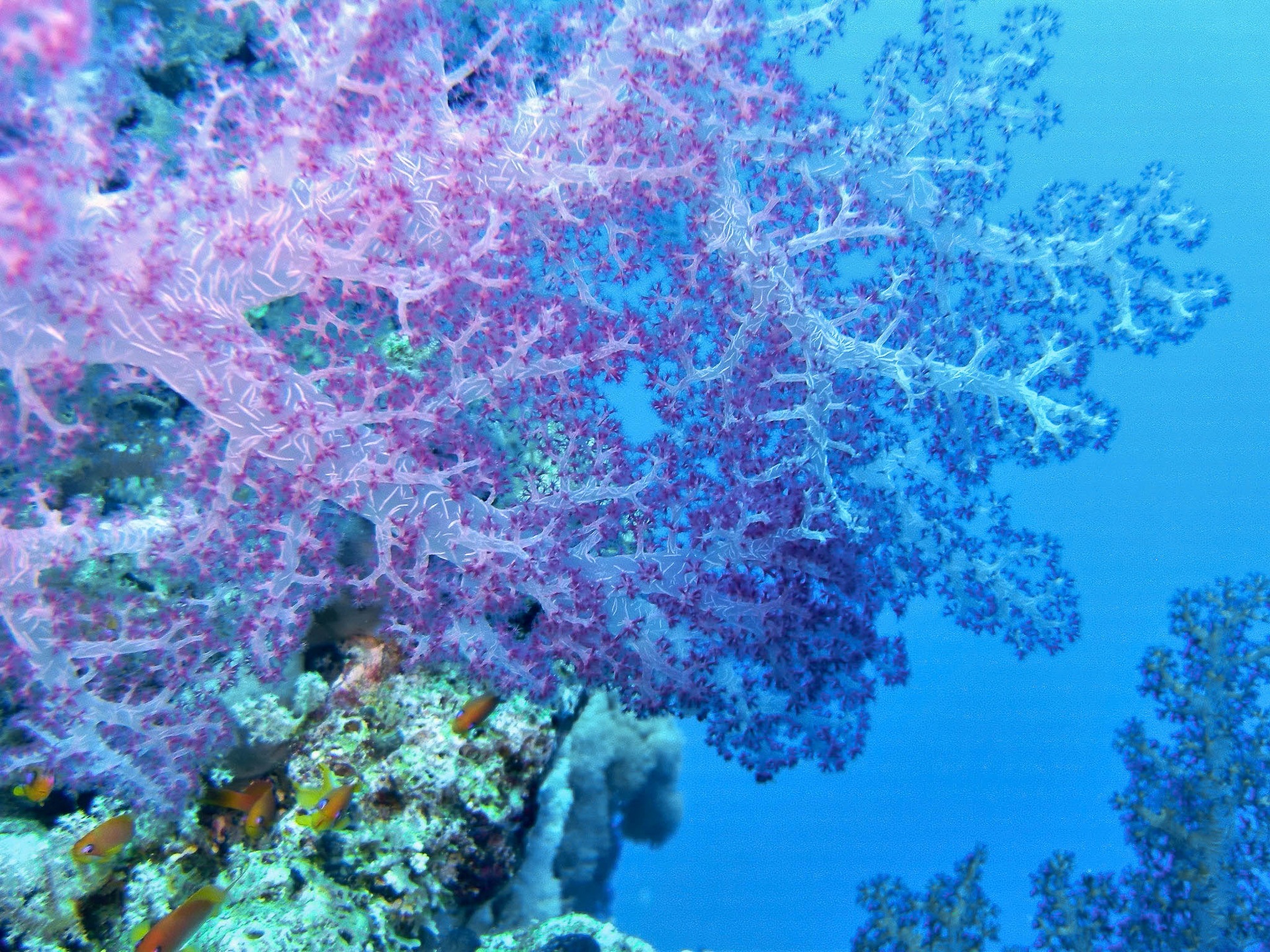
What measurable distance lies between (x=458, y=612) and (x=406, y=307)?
1472mm

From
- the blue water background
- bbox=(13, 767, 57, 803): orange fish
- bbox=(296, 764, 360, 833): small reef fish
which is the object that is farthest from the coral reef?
the blue water background

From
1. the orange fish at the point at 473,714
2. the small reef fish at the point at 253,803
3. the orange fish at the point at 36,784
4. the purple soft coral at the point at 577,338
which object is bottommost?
the orange fish at the point at 36,784

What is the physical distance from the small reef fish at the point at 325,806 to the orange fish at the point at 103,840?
2.13 ft

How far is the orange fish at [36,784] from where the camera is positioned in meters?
2.88

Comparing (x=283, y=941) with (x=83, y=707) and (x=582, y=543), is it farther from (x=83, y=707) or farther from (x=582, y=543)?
(x=582, y=543)

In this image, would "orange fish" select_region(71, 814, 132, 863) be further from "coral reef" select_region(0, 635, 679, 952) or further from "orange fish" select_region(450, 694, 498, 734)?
"orange fish" select_region(450, 694, 498, 734)

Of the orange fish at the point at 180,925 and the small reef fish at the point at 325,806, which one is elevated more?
the small reef fish at the point at 325,806

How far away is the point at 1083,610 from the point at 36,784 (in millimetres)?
23990

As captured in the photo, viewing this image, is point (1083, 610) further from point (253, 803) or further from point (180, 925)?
point (180, 925)

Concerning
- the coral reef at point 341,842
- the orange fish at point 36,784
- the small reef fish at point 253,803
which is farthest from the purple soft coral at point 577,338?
the small reef fish at point 253,803

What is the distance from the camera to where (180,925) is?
97.4 inches

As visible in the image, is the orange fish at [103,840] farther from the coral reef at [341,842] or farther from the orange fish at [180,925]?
the orange fish at [180,925]

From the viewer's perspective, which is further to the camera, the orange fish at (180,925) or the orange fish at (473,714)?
the orange fish at (473,714)

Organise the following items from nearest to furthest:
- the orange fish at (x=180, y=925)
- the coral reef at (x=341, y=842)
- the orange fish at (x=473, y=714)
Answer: the orange fish at (x=180, y=925) → the coral reef at (x=341, y=842) → the orange fish at (x=473, y=714)
